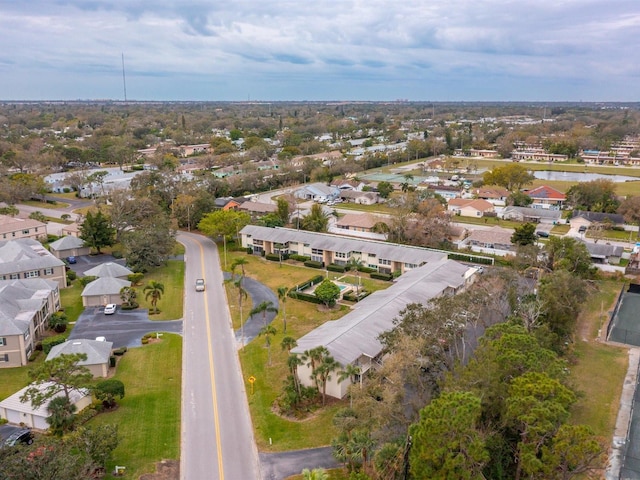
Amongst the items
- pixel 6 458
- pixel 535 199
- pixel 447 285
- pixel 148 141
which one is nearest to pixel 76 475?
pixel 6 458

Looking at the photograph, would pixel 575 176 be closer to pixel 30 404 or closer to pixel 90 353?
pixel 90 353

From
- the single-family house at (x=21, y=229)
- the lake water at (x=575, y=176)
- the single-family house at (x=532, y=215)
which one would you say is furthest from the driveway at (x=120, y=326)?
the lake water at (x=575, y=176)

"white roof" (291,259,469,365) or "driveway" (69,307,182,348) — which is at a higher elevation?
"white roof" (291,259,469,365)

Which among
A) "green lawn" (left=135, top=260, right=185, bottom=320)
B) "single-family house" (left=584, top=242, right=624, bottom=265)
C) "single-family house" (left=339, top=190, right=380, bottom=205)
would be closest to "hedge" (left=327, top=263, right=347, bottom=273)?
"green lawn" (left=135, top=260, right=185, bottom=320)

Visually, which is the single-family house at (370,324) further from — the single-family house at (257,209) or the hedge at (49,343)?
the single-family house at (257,209)

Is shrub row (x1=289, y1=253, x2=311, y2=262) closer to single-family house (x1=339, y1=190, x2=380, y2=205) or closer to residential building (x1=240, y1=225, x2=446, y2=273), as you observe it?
residential building (x1=240, y1=225, x2=446, y2=273)

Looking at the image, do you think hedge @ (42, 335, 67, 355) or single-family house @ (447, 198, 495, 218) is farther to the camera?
A: single-family house @ (447, 198, 495, 218)

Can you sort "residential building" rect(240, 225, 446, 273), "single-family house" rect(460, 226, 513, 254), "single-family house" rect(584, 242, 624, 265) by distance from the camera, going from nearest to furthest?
"residential building" rect(240, 225, 446, 273)
"single-family house" rect(584, 242, 624, 265)
"single-family house" rect(460, 226, 513, 254)
